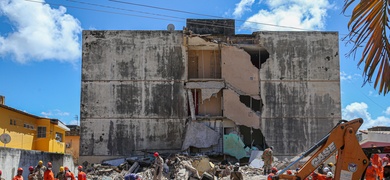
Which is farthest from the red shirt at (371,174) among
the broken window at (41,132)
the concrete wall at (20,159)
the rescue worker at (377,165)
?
the broken window at (41,132)

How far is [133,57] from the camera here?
29641 mm

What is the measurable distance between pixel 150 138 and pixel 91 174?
5.11m

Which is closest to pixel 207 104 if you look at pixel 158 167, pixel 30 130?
pixel 158 167

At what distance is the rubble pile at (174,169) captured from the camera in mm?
22844

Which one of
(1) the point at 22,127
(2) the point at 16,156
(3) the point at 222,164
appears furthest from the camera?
(1) the point at 22,127

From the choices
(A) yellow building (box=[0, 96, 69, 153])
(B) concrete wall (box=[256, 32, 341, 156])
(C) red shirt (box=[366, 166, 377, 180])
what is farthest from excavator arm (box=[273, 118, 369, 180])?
(A) yellow building (box=[0, 96, 69, 153])

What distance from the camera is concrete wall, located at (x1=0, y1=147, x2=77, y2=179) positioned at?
16.3m

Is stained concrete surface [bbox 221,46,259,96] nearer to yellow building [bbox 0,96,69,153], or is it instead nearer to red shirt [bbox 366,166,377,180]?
yellow building [bbox 0,96,69,153]

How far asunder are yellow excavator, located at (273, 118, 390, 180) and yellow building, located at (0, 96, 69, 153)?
21025 millimetres

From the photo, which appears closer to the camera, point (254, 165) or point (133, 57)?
point (254, 165)

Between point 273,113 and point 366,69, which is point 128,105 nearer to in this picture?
point 273,113

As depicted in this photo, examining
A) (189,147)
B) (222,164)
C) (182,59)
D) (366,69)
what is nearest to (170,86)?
(182,59)

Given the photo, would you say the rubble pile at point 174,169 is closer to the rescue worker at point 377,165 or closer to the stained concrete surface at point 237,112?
the stained concrete surface at point 237,112

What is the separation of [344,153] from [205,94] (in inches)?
769
